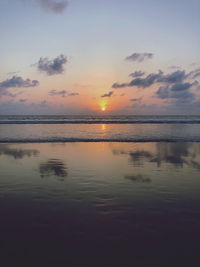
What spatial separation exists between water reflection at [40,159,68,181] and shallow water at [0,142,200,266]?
0.14 ft

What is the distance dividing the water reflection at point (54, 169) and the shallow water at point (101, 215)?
0.14 feet

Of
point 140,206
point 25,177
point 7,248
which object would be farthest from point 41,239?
point 25,177

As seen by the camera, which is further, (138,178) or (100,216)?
(138,178)

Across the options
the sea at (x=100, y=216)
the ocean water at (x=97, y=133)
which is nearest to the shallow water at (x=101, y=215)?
the sea at (x=100, y=216)

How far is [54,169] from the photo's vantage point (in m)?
9.93

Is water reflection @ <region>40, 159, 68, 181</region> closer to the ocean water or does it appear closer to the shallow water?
the shallow water

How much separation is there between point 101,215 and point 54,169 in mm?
5065

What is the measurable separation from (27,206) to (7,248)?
186 cm

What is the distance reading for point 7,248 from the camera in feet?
13.1

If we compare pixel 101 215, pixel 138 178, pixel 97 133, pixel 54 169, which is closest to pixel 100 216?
pixel 101 215

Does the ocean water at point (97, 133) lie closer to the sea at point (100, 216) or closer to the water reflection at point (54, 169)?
the water reflection at point (54, 169)

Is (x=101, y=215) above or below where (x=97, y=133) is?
below

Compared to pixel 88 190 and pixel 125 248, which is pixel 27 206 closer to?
pixel 88 190

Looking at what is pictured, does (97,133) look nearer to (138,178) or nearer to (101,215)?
(138,178)
